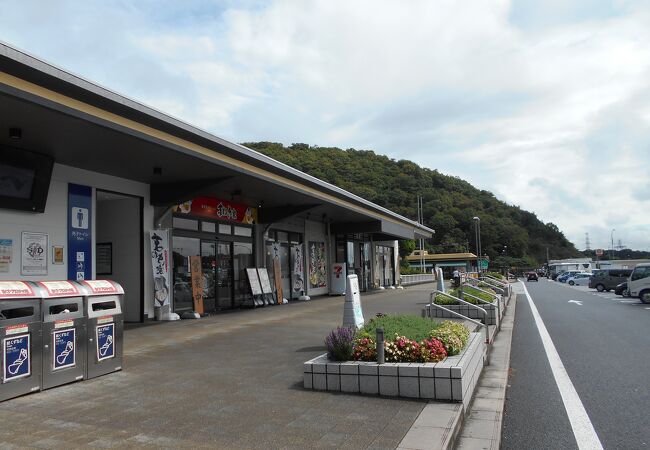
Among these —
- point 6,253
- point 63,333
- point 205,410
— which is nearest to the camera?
point 205,410

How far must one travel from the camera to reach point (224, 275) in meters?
17.9

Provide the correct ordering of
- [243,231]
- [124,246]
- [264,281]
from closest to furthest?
[124,246] → [264,281] → [243,231]

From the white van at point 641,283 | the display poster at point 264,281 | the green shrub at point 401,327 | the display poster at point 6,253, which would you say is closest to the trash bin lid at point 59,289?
the green shrub at point 401,327

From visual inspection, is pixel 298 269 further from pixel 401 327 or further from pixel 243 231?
pixel 401 327

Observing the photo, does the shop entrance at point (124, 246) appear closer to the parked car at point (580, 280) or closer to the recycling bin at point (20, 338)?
the recycling bin at point (20, 338)

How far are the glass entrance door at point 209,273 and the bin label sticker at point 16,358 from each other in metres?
10.6

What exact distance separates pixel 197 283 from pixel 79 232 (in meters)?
4.55

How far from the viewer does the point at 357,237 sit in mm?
30047

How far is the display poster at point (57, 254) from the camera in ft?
37.9

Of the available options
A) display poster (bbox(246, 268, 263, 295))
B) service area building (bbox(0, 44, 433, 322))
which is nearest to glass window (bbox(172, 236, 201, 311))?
service area building (bbox(0, 44, 433, 322))

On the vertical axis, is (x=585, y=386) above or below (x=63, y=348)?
below

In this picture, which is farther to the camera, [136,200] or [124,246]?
[124,246]

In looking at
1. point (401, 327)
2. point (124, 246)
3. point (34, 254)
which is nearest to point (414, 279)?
point (124, 246)

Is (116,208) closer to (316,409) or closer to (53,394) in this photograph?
(53,394)
